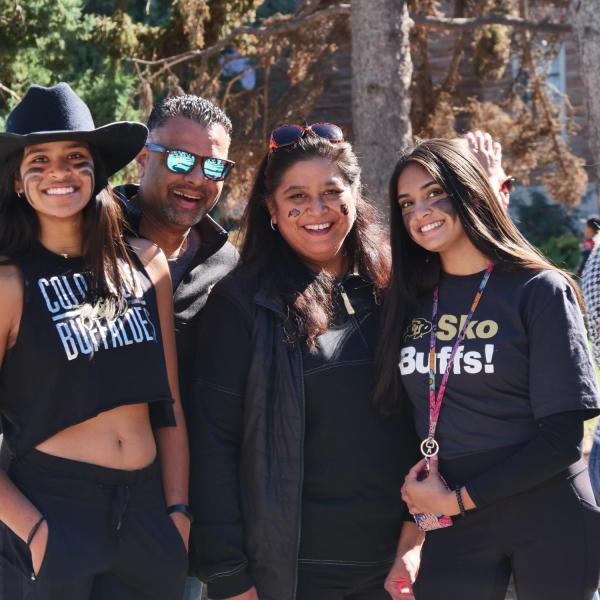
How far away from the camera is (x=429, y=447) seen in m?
2.77

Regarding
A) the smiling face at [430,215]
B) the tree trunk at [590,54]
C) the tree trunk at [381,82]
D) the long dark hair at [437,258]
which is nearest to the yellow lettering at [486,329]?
the long dark hair at [437,258]

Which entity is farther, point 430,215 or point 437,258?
point 437,258

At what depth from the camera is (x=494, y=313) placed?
2727 millimetres

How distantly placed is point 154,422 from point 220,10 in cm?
625

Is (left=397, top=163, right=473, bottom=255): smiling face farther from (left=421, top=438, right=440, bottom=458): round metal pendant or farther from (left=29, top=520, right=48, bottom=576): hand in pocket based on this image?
(left=29, top=520, right=48, bottom=576): hand in pocket

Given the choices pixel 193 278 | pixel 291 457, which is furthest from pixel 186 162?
pixel 291 457

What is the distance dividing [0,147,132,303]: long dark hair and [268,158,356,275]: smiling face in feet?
1.89

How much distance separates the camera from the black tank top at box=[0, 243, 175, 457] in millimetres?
2619

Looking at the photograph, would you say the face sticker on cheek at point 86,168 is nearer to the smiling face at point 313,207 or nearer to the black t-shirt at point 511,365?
the smiling face at point 313,207

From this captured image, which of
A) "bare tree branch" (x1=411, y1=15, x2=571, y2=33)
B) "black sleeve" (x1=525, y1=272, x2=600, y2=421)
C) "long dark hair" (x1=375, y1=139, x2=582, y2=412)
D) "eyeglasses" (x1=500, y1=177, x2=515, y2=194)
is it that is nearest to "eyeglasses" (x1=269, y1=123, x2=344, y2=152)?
"long dark hair" (x1=375, y1=139, x2=582, y2=412)

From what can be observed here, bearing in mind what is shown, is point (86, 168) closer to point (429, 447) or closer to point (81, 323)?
point (81, 323)

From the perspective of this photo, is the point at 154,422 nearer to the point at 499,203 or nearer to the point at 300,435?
the point at 300,435

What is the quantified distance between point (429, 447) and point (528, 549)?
0.41 meters

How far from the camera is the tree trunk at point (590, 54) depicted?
21.6 ft
